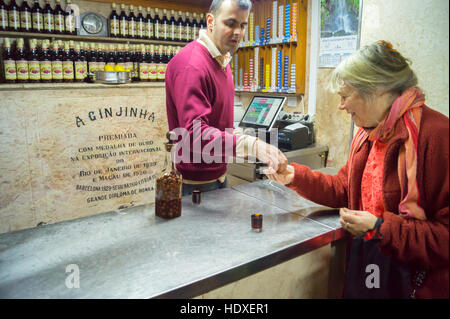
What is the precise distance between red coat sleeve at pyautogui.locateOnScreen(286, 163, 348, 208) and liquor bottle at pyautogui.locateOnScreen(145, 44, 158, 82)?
314cm

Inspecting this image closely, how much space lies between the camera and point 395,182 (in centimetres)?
112

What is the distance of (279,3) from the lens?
3512 millimetres

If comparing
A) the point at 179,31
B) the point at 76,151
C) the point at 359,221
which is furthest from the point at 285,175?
the point at 179,31

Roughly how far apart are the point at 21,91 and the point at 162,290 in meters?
3.05

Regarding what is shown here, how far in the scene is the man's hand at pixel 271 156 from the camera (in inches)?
58.5

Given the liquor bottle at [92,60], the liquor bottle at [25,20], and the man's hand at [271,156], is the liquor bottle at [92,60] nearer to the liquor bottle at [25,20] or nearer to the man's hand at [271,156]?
the liquor bottle at [25,20]

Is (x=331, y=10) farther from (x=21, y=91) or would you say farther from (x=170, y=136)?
A: (x=21, y=91)

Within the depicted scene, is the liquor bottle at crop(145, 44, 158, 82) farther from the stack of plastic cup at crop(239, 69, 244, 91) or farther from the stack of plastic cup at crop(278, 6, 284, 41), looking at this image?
the stack of plastic cup at crop(278, 6, 284, 41)

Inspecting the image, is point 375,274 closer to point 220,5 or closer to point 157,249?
point 157,249

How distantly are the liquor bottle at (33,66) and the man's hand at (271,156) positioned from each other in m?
3.04

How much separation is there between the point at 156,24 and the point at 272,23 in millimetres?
1625

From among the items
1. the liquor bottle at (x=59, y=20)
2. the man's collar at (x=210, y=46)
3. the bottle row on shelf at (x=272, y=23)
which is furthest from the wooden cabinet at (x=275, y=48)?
Answer: the liquor bottle at (x=59, y=20)

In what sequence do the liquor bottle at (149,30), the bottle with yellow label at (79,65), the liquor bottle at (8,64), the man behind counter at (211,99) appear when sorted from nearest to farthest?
the man behind counter at (211,99), the liquor bottle at (8,64), the bottle with yellow label at (79,65), the liquor bottle at (149,30)
